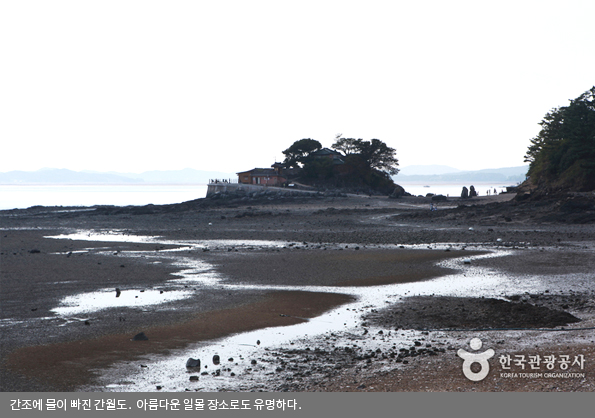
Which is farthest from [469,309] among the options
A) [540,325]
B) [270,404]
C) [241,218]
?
[241,218]

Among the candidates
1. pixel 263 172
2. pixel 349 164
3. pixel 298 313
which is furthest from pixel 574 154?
pixel 263 172

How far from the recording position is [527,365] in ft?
26.8

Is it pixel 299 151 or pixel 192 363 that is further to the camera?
pixel 299 151

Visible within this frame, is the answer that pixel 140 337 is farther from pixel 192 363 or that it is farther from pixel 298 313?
pixel 298 313

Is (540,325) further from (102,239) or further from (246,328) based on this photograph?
(102,239)

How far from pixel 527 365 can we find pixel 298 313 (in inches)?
228

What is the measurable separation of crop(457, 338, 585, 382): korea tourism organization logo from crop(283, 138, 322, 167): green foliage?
90757 mm

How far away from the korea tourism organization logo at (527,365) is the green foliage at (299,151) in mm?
90757

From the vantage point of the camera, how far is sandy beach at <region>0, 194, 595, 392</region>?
27.2 ft

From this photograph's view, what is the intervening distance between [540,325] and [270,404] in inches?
261

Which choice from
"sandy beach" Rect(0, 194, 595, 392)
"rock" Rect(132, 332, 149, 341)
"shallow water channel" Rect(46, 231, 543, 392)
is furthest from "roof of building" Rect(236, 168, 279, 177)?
"rock" Rect(132, 332, 149, 341)

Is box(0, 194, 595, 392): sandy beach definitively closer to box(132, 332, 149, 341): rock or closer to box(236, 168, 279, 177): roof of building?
box(132, 332, 149, 341): rock

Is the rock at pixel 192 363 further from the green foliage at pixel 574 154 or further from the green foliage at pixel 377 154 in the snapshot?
the green foliage at pixel 377 154

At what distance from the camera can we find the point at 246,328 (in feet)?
37.9
